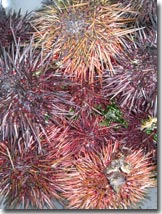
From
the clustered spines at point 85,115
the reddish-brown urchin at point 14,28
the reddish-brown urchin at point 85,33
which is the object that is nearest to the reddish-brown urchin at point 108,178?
the clustered spines at point 85,115

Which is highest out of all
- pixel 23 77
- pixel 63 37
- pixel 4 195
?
pixel 63 37

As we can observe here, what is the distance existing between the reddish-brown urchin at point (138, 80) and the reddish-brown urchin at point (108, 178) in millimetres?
180

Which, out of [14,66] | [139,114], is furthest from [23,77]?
[139,114]

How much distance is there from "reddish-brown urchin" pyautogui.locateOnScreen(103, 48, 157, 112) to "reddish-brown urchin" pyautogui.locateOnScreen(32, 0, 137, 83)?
5 centimetres

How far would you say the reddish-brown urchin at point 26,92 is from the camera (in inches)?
61.7

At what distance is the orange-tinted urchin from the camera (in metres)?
1.60

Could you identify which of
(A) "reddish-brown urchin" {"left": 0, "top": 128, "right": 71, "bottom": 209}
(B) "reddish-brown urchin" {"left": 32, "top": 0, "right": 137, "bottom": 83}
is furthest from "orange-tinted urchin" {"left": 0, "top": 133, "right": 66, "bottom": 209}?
(B) "reddish-brown urchin" {"left": 32, "top": 0, "right": 137, "bottom": 83}

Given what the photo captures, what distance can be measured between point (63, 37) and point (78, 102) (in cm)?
24

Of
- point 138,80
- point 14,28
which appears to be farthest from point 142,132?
point 14,28

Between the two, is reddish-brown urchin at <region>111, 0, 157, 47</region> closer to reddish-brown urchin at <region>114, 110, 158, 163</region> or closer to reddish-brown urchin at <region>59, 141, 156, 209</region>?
reddish-brown urchin at <region>114, 110, 158, 163</region>

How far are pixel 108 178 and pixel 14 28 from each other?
25.3 inches

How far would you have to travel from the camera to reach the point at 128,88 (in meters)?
1.58

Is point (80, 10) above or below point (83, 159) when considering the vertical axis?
above

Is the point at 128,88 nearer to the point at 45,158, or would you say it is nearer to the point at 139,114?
the point at 139,114
